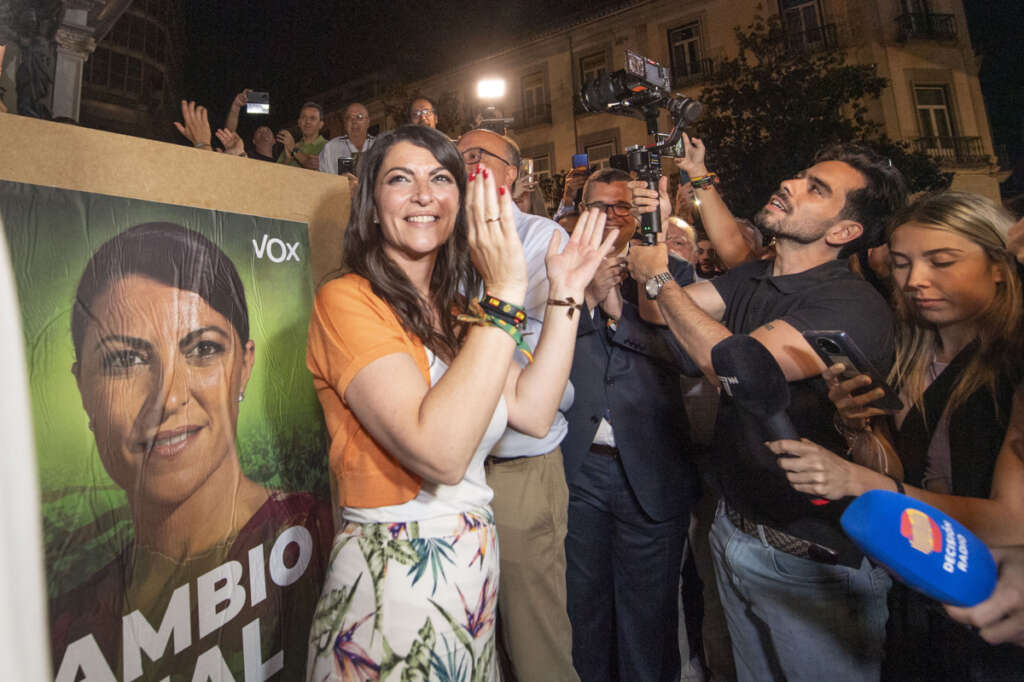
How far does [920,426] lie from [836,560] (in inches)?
17.9

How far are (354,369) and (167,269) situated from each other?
0.84 m

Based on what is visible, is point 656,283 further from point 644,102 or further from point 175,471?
point 175,471

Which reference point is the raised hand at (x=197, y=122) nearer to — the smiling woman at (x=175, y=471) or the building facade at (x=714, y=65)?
the smiling woman at (x=175, y=471)

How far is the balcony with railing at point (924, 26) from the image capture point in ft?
46.0

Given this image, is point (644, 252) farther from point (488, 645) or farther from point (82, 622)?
point (82, 622)

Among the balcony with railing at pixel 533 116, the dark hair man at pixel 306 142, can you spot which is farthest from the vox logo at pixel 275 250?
the balcony with railing at pixel 533 116

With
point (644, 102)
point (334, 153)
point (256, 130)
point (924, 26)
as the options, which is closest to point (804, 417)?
point (644, 102)

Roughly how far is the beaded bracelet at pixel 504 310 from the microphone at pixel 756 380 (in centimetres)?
60

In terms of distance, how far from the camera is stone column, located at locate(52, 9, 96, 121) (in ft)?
7.36

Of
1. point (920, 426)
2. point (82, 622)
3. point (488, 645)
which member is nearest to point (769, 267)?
point (920, 426)

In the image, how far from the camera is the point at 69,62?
2.35 meters

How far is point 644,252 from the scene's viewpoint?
2.18m

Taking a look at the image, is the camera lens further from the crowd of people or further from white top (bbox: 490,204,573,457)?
white top (bbox: 490,204,573,457)

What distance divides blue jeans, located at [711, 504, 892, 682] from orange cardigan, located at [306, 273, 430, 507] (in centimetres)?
118
